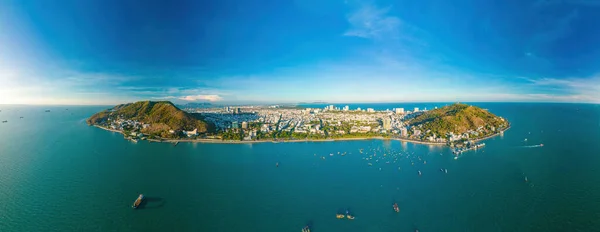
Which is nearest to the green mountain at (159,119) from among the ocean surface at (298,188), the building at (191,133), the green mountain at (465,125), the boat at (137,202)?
the building at (191,133)

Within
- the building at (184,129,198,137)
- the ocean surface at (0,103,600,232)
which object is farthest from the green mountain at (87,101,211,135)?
the ocean surface at (0,103,600,232)

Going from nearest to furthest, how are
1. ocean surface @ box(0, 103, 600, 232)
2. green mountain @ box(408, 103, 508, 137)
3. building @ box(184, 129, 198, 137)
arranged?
ocean surface @ box(0, 103, 600, 232), green mountain @ box(408, 103, 508, 137), building @ box(184, 129, 198, 137)

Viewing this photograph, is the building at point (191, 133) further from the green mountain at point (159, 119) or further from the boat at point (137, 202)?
the boat at point (137, 202)

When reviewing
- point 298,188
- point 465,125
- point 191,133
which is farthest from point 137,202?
point 465,125

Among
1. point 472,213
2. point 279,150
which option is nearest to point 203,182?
point 279,150

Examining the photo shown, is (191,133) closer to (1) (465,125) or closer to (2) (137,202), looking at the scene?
(2) (137,202)

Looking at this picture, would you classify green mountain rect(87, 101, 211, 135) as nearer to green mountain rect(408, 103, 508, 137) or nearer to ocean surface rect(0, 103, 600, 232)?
ocean surface rect(0, 103, 600, 232)
